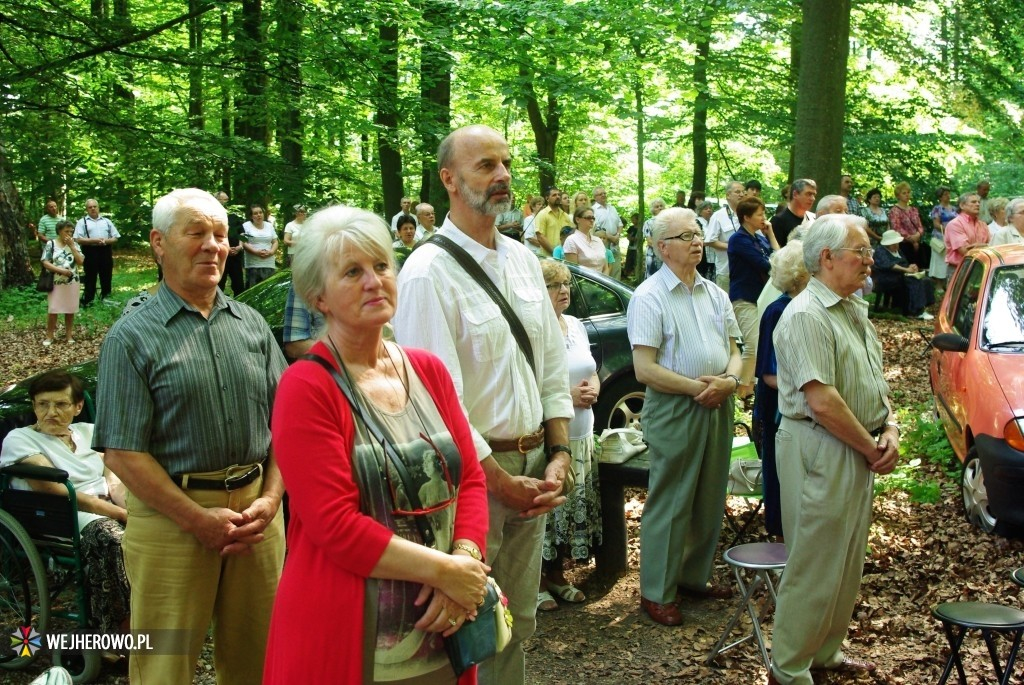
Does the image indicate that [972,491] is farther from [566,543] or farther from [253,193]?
[253,193]

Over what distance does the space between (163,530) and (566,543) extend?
3034mm

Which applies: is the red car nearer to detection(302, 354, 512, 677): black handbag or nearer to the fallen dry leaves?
the fallen dry leaves

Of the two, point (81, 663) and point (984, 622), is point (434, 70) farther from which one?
point (984, 622)

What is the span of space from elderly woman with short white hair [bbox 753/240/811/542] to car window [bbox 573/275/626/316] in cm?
271

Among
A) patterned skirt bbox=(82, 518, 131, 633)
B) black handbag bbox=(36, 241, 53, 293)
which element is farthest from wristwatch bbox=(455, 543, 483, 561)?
black handbag bbox=(36, 241, 53, 293)

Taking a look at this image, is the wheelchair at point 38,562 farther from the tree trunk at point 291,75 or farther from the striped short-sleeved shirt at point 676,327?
the tree trunk at point 291,75

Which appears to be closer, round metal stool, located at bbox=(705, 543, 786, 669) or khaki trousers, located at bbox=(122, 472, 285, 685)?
khaki trousers, located at bbox=(122, 472, 285, 685)

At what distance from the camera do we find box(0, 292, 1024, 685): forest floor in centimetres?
485

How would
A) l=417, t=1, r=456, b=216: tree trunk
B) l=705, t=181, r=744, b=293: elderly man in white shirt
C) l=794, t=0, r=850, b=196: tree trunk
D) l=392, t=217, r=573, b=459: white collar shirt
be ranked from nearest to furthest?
l=392, t=217, r=573, b=459: white collar shirt → l=417, t=1, r=456, b=216: tree trunk → l=794, t=0, r=850, b=196: tree trunk → l=705, t=181, r=744, b=293: elderly man in white shirt

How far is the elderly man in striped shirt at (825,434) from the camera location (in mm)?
4035

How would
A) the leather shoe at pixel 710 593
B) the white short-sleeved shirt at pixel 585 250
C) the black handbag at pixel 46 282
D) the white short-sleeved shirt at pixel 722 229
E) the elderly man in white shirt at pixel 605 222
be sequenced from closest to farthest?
the leather shoe at pixel 710 593, the white short-sleeved shirt at pixel 722 229, the white short-sleeved shirt at pixel 585 250, the black handbag at pixel 46 282, the elderly man in white shirt at pixel 605 222

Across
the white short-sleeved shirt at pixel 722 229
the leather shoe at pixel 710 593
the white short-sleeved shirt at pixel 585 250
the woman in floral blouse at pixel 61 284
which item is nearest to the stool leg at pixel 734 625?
the leather shoe at pixel 710 593

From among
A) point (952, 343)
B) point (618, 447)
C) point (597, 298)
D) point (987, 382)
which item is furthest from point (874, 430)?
point (597, 298)

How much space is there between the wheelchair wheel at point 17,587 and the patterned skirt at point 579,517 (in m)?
2.73
